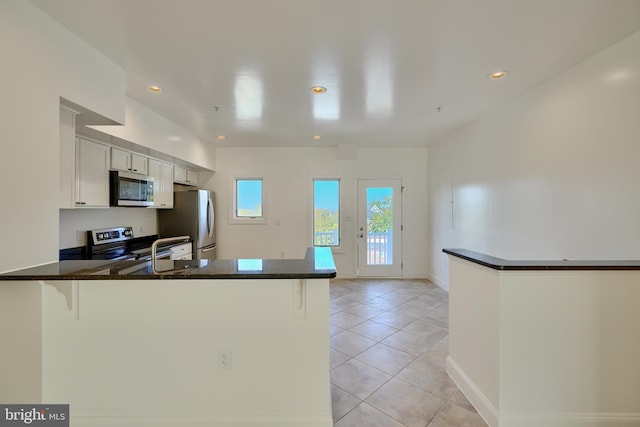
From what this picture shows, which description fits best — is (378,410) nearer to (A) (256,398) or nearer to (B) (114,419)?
(A) (256,398)

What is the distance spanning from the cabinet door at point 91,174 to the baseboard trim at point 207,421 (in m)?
1.86

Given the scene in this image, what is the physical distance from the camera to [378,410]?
5.94 feet

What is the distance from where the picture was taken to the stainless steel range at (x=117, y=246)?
305 cm

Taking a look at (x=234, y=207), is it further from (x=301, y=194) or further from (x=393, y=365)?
(x=393, y=365)

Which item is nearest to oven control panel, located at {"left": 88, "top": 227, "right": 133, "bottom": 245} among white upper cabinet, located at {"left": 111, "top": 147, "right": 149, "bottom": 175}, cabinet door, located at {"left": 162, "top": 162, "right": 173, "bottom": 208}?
cabinet door, located at {"left": 162, "top": 162, "right": 173, "bottom": 208}

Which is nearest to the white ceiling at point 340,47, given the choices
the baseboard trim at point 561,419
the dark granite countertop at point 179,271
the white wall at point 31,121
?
the white wall at point 31,121

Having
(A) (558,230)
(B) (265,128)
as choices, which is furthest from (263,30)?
(A) (558,230)

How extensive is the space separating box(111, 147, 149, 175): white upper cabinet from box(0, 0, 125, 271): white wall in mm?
1296

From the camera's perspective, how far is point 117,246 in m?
3.45

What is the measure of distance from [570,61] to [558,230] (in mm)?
1398

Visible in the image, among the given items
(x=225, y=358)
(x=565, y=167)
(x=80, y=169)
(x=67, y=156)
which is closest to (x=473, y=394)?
(x=225, y=358)

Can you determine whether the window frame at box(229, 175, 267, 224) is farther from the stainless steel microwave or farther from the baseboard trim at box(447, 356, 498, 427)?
the baseboard trim at box(447, 356, 498, 427)

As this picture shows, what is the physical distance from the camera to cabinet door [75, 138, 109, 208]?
2.54 meters

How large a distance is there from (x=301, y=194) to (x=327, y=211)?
0.63 m
